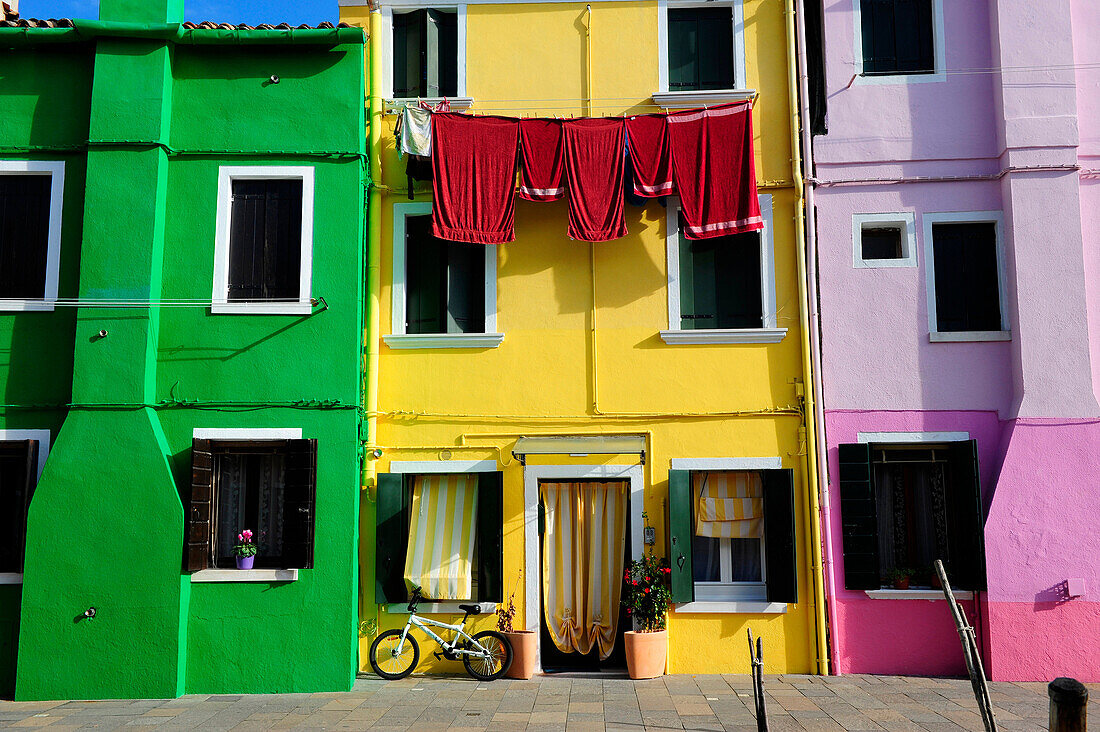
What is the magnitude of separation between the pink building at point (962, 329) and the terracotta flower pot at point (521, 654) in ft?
11.6

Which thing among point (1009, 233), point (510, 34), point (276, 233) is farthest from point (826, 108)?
point (276, 233)

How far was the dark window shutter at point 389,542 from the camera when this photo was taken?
11000 mm

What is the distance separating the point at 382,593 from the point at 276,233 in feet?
14.6

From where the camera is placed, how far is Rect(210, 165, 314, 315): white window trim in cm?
1086


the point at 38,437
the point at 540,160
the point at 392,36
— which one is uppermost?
the point at 392,36

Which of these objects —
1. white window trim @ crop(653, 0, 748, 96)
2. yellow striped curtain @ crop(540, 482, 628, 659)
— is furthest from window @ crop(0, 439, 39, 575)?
white window trim @ crop(653, 0, 748, 96)

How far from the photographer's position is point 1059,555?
1061 centimetres

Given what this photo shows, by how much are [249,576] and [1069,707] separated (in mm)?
8040

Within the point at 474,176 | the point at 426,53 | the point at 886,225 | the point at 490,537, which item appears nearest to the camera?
the point at 490,537

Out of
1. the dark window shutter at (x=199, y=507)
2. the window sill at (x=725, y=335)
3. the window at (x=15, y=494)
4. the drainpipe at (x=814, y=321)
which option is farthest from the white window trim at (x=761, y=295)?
the window at (x=15, y=494)

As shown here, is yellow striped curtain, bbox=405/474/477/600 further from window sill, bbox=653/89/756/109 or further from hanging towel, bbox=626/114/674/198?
window sill, bbox=653/89/756/109

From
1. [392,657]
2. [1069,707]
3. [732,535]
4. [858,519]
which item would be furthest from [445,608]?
[1069,707]

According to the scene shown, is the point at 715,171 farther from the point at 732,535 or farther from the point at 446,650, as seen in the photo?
the point at 446,650

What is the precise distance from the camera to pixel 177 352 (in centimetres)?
1082
